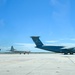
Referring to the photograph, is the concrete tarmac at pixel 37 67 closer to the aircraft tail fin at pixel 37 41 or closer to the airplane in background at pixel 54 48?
the airplane in background at pixel 54 48

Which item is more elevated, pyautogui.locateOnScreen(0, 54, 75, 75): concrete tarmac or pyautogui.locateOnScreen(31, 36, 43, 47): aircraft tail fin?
pyautogui.locateOnScreen(31, 36, 43, 47): aircraft tail fin

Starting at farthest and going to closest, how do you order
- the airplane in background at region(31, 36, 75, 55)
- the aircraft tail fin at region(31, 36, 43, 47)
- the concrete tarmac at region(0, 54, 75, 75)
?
the aircraft tail fin at region(31, 36, 43, 47), the airplane in background at region(31, 36, 75, 55), the concrete tarmac at region(0, 54, 75, 75)

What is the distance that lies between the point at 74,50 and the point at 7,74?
96849mm

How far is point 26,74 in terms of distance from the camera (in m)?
14.2

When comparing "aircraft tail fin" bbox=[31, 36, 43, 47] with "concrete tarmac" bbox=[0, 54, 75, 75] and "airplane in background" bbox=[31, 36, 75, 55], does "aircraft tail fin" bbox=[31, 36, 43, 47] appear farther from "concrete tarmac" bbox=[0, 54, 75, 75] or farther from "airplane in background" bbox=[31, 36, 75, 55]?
"concrete tarmac" bbox=[0, 54, 75, 75]

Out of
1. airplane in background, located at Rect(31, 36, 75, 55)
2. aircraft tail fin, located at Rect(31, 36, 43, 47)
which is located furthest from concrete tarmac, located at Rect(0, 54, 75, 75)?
aircraft tail fin, located at Rect(31, 36, 43, 47)

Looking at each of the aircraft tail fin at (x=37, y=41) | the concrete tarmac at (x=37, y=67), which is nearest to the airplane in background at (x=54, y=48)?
the aircraft tail fin at (x=37, y=41)

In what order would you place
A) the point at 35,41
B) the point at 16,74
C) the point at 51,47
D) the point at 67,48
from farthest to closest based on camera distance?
the point at 35,41 < the point at 51,47 < the point at 67,48 < the point at 16,74

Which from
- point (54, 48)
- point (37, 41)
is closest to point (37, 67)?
point (54, 48)

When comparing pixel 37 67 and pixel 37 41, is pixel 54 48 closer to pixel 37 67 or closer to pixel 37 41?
pixel 37 41

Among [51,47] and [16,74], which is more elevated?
[51,47]

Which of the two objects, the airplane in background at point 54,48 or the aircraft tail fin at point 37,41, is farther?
the aircraft tail fin at point 37,41

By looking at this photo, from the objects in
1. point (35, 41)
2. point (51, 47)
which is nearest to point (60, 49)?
point (51, 47)

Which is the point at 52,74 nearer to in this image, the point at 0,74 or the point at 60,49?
the point at 0,74
